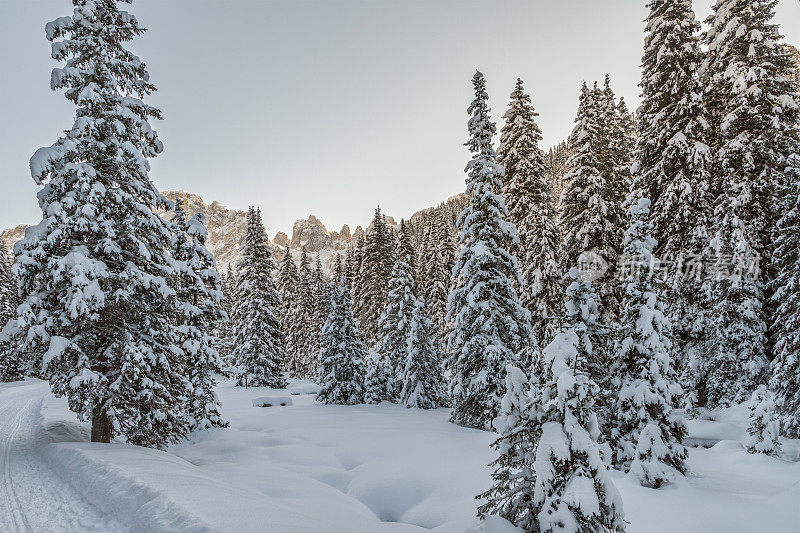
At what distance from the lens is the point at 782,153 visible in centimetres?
1794

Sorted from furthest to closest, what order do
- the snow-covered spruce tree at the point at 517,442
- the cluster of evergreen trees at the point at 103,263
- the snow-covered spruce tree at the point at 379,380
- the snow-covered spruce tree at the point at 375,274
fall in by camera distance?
the snow-covered spruce tree at the point at 375,274 < the snow-covered spruce tree at the point at 379,380 < the cluster of evergreen trees at the point at 103,263 < the snow-covered spruce tree at the point at 517,442

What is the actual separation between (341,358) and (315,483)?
55.6 feet

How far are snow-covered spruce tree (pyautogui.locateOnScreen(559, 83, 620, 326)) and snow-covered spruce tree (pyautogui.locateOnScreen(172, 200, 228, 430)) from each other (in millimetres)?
16621

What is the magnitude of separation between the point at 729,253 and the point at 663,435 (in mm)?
10893

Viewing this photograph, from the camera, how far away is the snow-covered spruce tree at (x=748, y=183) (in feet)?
56.8

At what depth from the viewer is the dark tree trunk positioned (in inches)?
469

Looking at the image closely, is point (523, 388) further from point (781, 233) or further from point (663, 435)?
point (781, 233)

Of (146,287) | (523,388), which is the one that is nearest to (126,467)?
(146,287)

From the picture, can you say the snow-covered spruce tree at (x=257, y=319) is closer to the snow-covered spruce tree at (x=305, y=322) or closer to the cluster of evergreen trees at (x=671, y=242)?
the snow-covered spruce tree at (x=305, y=322)

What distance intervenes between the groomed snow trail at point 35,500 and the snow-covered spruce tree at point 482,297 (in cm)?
1294

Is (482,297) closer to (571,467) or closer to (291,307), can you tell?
(571,467)

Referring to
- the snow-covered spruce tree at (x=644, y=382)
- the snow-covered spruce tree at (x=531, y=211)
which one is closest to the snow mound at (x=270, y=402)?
the snow-covered spruce tree at (x=531, y=211)

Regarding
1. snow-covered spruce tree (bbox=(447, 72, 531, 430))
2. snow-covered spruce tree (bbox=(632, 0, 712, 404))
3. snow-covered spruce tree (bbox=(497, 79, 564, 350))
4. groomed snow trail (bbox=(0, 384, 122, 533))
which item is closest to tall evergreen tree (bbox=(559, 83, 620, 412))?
snow-covered spruce tree (bbox=(497, 79, 564, 350))

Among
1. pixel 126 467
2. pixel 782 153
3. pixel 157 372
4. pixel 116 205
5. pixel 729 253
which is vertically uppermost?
pixel 782 153
